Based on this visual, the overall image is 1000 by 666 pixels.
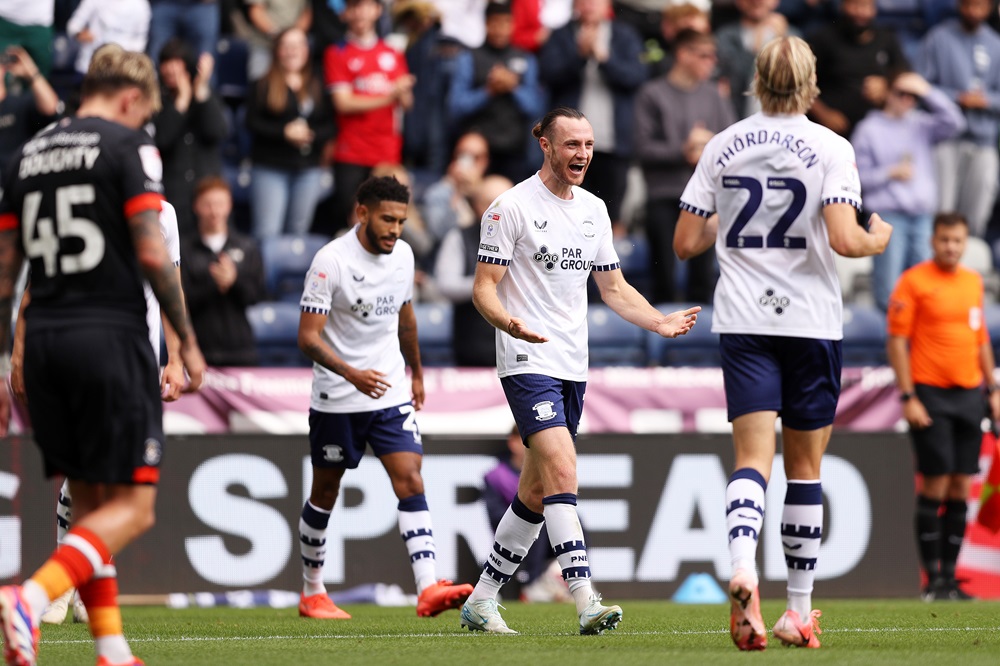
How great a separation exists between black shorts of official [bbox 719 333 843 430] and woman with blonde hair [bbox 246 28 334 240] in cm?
849

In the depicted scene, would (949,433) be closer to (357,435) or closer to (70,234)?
(357,435)

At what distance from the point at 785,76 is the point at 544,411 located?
1925mm

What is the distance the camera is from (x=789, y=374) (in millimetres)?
6789

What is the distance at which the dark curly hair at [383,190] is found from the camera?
926 centimetres

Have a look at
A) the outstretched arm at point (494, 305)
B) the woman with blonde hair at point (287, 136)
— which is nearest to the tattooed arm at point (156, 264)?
the outstretched arm at point (494, 305)

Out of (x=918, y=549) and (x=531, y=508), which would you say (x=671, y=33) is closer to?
(x=918, y=549)

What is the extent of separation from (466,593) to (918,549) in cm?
521

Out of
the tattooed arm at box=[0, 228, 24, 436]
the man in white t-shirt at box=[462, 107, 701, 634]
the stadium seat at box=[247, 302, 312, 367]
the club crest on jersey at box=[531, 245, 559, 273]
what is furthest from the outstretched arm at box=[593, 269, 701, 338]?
the stadium seat at box=[247, 302, 312, 367]

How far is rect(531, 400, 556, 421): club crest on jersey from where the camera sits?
7391 millimetres

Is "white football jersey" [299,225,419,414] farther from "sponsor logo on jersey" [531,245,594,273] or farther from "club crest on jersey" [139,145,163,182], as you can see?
"club crest on jersey" [139,145,163,182]

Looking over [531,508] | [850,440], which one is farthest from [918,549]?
[531,508]

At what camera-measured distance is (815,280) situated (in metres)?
6.80

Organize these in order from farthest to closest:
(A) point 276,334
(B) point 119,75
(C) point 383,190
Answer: (A) point 276,334
(C) point 383,190
(B) point 119,75

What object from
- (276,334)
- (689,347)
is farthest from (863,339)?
(276,334)
